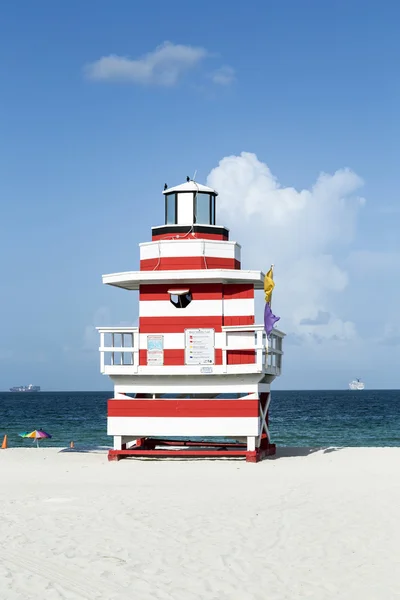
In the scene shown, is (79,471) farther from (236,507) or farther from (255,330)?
(236,507)

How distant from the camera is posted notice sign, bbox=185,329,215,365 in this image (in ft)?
73.9

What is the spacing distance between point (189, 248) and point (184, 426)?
4.74m

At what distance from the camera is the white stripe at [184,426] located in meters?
21.9

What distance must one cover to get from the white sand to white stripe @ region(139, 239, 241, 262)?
604 centimetres

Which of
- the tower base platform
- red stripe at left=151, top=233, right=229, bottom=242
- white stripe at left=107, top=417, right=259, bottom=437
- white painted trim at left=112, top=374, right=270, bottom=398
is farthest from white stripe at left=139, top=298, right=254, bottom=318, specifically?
the tower base platform

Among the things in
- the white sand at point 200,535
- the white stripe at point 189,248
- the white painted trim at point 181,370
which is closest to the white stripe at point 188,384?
the white painted trim at point 181,370

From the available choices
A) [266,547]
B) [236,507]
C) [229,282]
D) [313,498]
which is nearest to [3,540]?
[266,547]

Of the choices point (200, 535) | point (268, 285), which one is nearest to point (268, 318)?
point (268, 285)

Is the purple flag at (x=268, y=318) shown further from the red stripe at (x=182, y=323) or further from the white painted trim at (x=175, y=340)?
the white painted trim at (x=175, y=340)

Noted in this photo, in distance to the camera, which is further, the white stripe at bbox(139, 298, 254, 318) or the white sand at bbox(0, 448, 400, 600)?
the white stripe at bbox(139, 298, 254, 318)

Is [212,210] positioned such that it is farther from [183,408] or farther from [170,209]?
[183,408]

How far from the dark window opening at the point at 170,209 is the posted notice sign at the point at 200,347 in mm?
3438

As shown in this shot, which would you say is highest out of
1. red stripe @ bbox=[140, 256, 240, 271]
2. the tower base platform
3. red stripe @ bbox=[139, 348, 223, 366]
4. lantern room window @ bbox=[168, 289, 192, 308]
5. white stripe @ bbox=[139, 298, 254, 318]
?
red stripe @ bbox=[140, 256, 240, 271]

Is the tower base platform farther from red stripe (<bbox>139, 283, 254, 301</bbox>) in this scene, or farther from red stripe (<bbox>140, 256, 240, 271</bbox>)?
red stripe (<bbox>140, 256, 240, 271</bbox>)
